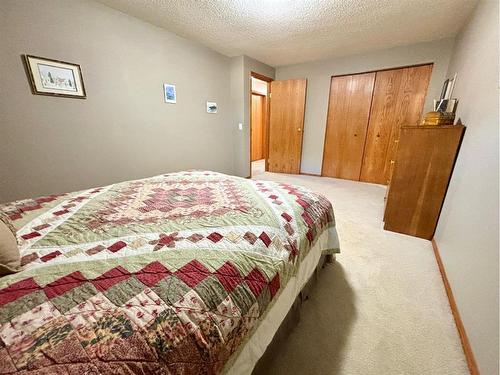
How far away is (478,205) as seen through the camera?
128cm

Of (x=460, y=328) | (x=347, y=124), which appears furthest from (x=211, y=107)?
(x=460, y=328)

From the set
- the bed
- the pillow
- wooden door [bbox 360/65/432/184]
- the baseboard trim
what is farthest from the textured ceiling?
the baseboard trim

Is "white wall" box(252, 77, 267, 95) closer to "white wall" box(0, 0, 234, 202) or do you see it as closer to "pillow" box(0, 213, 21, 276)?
"white wall" box(0, 0, 234, 202)

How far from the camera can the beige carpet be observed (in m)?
1.04

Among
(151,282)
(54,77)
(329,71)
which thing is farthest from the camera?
(329,71)

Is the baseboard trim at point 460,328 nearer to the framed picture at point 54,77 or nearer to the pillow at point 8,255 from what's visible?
the pillow at point 8,255

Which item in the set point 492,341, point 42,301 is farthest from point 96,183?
point 492,341

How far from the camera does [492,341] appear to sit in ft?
2.93

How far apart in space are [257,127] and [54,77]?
4.95 metres

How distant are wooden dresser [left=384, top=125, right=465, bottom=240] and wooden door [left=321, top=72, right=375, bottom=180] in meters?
2.00

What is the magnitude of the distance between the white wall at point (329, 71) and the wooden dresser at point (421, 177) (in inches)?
77.2

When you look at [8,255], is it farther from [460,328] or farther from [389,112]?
[389,112]

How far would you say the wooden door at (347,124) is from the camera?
379 cm

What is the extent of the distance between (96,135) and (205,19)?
186 centimetres
